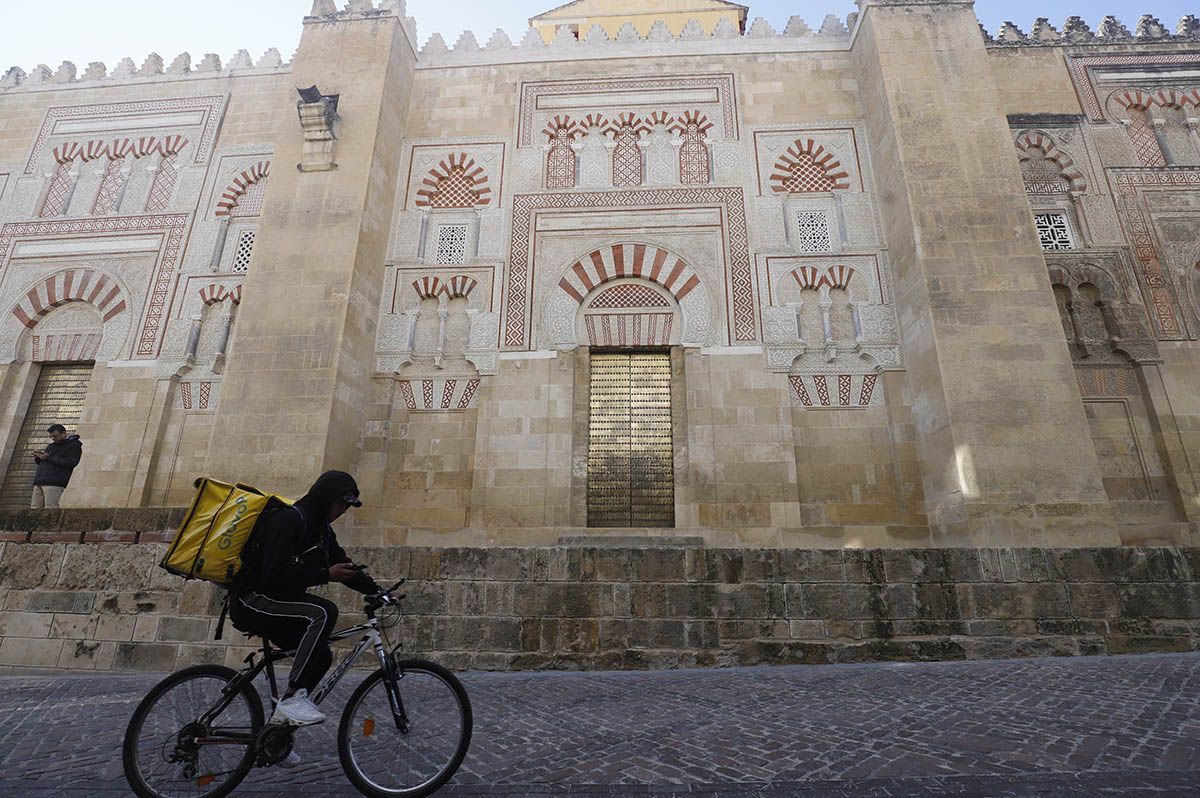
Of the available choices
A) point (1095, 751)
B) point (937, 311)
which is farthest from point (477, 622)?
point (937, 311)

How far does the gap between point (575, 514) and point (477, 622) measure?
2774 millimetres

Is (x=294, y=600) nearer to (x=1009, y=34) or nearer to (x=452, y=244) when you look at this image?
(x=452, y=244)

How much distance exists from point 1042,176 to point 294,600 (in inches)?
397

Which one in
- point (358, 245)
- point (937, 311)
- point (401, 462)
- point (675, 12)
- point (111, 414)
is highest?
point (675, 12)

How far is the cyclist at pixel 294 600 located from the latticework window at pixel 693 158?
7.43 metres

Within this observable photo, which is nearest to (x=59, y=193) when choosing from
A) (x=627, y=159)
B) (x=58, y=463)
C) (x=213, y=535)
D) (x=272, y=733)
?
(x=58, y=463)

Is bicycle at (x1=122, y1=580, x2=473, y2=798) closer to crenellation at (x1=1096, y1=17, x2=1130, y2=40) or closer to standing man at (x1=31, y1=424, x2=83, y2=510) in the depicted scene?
standing man at (x1=31, y1=424, x2=83, y2=510)

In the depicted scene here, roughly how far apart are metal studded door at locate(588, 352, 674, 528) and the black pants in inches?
194

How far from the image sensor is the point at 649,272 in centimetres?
782

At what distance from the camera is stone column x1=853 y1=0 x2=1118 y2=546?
5.88 m

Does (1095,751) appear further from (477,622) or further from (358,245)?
(358,245)

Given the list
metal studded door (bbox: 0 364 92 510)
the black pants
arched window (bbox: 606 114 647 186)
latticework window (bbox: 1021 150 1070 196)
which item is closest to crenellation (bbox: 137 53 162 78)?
metal studded door (bbox: 0 364 92 510)

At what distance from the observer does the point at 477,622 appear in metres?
4.14

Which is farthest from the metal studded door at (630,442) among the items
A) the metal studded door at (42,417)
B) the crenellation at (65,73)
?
the crenellation at (65,73)
